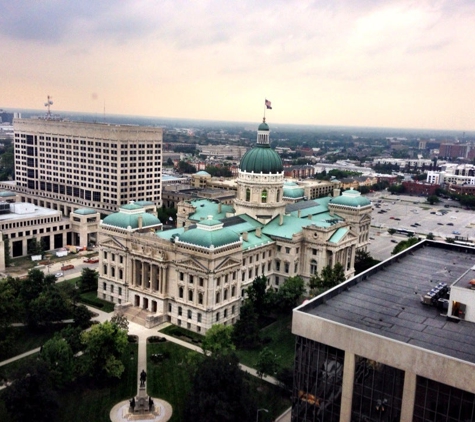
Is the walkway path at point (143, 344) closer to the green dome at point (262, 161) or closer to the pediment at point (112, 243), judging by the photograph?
the pediment at point (112, 243)

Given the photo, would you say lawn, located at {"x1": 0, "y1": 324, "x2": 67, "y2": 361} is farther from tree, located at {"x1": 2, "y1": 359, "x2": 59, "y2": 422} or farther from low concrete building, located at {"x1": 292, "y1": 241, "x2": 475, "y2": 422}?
low concrete building, located at {"x1": 292, "y1": 241, "x2": 475, "y2": 422}

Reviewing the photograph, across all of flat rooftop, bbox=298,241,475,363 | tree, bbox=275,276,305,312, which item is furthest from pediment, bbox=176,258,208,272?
flat rooftop, bbox=298,241,475,363

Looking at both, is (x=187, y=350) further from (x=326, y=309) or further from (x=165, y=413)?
(x=326, y=309)

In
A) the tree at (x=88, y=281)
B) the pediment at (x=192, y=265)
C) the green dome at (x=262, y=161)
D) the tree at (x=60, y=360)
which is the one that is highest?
the green dome at (x=262, y=161)

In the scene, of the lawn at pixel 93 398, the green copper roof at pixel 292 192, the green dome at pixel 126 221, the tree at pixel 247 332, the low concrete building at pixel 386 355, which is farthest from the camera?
the green copper roof at pixel 292 192

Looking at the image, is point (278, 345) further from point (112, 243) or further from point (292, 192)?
point (292, 192)

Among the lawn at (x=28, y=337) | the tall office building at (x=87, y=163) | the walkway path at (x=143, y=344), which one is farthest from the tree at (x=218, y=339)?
the tall office building at (x=87, y=163)

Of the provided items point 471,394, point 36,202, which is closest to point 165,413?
point 471,394

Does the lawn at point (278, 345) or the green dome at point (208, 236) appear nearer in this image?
the lawn at point (278, 345)
